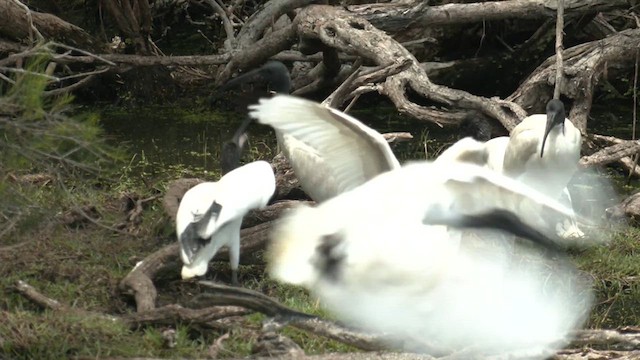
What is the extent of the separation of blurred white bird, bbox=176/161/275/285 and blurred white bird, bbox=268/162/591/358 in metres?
0.70

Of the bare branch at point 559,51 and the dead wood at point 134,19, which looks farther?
the dead wood at point 134,19

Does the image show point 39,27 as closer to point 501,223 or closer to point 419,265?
point 419,265

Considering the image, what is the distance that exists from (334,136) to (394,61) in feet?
8.19

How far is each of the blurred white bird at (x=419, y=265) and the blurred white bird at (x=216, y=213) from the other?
70 cm

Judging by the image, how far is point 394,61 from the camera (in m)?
7.79

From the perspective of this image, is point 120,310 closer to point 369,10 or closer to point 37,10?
point 369,10

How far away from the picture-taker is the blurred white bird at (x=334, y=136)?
5191mm

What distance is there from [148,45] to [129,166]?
9.38ft

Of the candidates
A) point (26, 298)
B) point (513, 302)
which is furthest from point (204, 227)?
point (513, 302)

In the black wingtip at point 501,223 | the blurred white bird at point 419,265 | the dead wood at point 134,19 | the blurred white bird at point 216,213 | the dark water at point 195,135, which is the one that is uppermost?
the black wingtip at point 501,223

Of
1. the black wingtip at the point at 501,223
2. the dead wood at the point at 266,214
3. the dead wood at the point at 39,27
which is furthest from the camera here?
the dead wood at the point at 39,27

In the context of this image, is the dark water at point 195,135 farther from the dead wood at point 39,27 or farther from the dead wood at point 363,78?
the dead wood at point 363,78

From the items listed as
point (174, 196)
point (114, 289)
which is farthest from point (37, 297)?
point (174, 196)

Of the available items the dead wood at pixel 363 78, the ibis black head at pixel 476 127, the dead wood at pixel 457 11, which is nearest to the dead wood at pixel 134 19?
the dead wood at pixel 457 11
